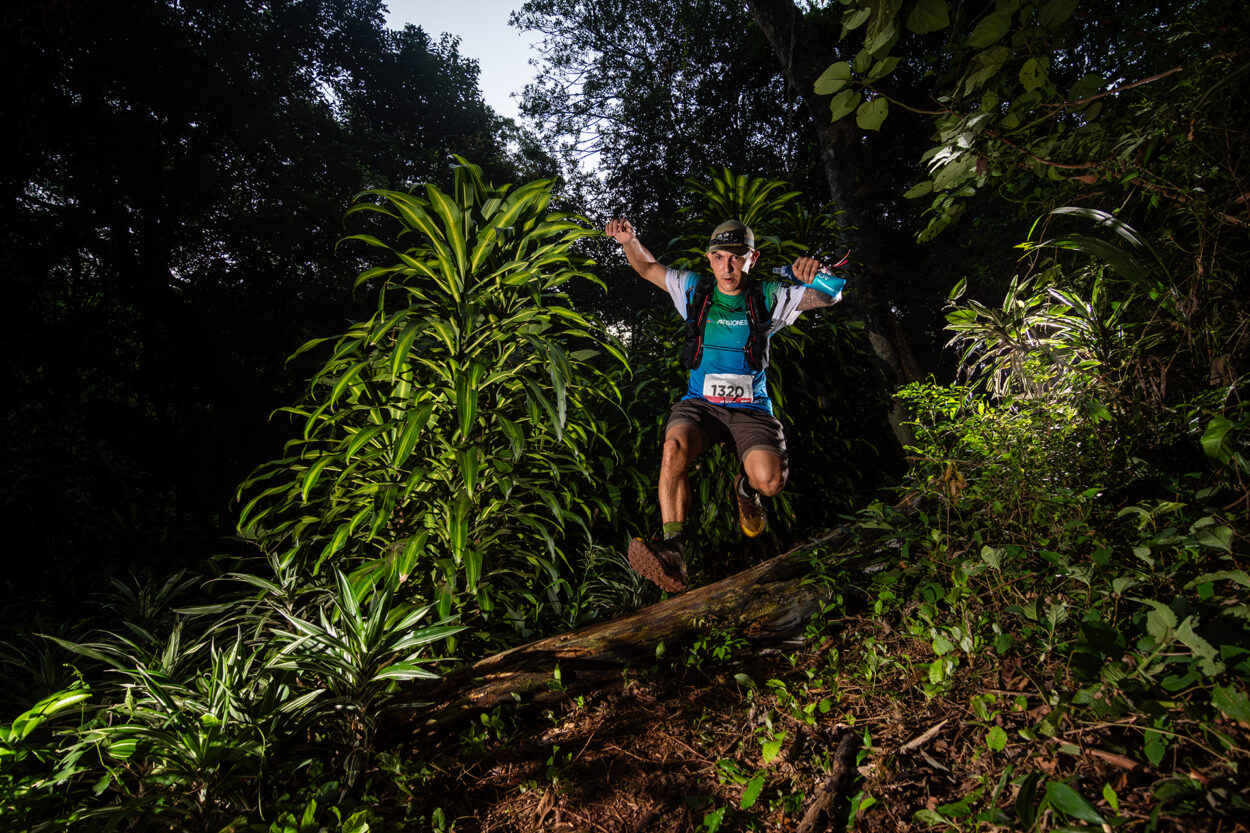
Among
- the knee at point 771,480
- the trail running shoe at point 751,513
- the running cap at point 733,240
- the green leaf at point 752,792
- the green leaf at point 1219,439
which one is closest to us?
the green leaf at point 1219,439

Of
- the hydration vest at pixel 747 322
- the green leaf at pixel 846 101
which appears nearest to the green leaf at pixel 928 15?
the green leaf at pixel 846 101

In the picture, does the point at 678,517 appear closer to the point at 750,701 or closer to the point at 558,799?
the point at 750,701

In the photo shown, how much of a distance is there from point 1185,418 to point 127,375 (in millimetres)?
7150

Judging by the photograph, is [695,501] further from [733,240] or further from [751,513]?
[733,240]

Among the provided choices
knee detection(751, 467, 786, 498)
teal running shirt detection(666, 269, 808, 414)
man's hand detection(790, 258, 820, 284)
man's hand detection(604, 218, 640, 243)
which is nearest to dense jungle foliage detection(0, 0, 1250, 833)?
man's hand detection(604, 218, 640, 243)

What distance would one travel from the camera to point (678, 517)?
Answer: 2.51 metres

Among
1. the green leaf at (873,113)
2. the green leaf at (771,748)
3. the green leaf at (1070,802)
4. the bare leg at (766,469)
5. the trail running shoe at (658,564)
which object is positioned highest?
the green leaf at (873,113)

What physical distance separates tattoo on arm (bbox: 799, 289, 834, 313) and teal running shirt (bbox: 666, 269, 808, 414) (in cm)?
6

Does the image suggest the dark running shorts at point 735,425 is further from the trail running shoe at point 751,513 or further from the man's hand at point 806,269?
the man's hand at point 806,269

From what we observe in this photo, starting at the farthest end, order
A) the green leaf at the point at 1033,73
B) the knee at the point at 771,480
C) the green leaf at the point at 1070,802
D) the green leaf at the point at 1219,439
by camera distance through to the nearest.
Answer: the knee at the point at 771,480 → the green leaf at the point at 1219,439 → the green leaf at the point at 1033,73 → the green leaf at the point at 1070,802

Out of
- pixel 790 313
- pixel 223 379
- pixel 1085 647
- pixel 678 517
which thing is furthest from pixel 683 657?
pixel 223 379

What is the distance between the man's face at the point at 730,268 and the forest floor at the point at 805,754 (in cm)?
163

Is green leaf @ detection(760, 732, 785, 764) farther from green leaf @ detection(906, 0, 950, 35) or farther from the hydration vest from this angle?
green leaf @ detection(906, 0, 950, 35)

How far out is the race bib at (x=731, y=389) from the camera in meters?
2.62
